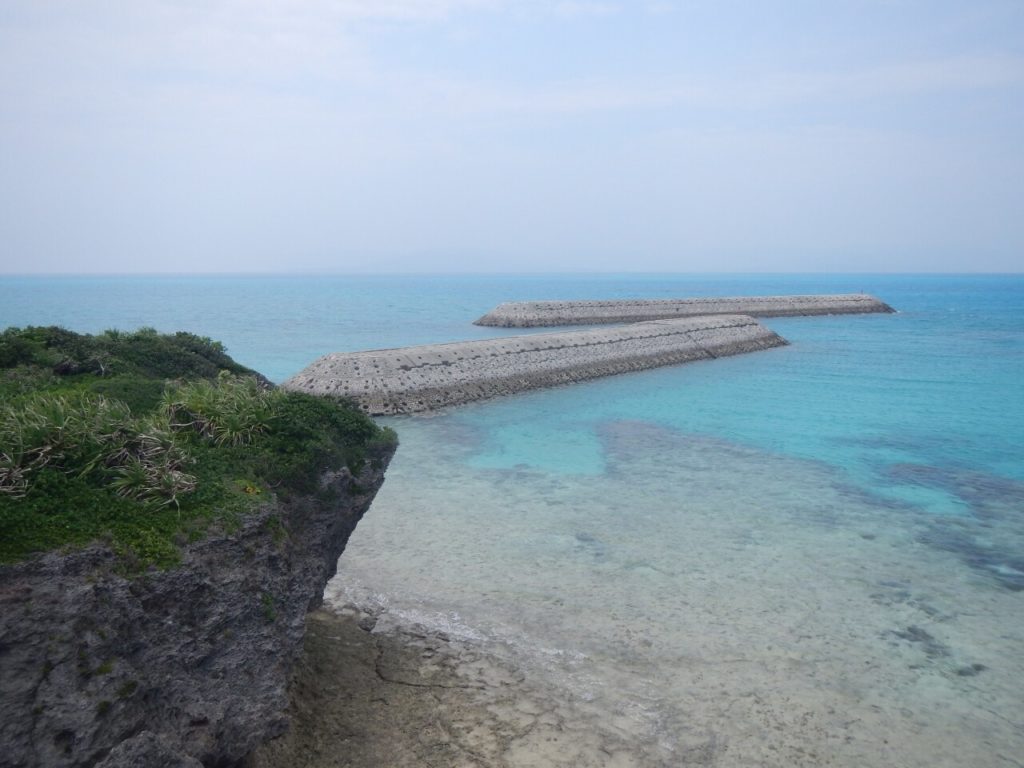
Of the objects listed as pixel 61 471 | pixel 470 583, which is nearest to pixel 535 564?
pixel 470 583

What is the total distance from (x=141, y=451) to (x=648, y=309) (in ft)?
192

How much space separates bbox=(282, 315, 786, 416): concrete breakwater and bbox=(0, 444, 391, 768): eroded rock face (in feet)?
37.7

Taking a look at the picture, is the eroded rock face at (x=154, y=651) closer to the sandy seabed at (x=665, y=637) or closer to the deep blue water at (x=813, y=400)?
the sandy seabed at (x=665, y=637)

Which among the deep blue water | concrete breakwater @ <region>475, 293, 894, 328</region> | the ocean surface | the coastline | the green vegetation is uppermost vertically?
the green vegetation

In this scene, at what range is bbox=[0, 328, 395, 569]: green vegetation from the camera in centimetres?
516

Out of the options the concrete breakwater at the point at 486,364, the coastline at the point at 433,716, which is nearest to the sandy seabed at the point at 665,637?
the coastline at the point at 433,716

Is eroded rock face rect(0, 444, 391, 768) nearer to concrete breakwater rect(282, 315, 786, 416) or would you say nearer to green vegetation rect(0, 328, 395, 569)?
green vegetation rect(0, 328, 395, 569)

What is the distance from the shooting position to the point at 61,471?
5531 millimetres

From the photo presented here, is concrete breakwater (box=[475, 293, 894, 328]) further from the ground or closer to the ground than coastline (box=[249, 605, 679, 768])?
further from the ground

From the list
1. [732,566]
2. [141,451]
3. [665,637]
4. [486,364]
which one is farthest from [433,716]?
[486,364]

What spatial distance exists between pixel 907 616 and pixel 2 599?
9022 millimetres

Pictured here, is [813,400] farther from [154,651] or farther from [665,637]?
[154,651]

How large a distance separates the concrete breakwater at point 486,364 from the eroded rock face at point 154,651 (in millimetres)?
11483

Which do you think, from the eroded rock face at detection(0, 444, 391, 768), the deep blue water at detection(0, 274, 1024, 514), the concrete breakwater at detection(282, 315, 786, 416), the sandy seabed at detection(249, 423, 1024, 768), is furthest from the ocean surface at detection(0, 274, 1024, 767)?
the eroded rock face at detection(0, 444, 391, 768)
